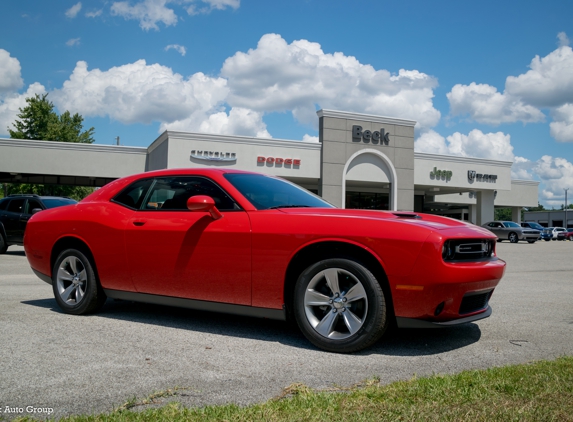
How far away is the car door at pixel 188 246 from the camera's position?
497 centimetres

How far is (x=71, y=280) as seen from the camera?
6160 mm

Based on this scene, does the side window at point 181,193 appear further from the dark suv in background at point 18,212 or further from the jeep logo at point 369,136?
the jeep logo at point 369,136

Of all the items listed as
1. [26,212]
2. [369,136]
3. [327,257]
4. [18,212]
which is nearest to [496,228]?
[369,136]

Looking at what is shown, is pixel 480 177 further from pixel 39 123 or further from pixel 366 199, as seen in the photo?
pixel 39 123

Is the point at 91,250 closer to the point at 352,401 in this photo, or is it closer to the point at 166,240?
the point at 166,240

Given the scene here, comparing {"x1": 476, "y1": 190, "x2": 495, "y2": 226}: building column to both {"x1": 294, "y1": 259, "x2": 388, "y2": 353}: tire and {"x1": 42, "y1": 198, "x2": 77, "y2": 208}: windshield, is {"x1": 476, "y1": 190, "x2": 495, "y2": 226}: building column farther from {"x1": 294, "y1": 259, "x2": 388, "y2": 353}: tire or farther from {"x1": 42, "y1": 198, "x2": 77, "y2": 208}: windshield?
{"x1": 294, "y1": 259, "x2": 388, "y2": 353}: tire

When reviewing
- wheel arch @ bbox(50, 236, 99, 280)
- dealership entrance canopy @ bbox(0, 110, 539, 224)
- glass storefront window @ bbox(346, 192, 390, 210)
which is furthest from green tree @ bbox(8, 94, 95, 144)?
wheel arch @ bbox(50, 236, 99, 280)

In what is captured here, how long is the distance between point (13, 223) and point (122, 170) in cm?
2240

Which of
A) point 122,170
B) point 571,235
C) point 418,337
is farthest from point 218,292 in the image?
point 571,235

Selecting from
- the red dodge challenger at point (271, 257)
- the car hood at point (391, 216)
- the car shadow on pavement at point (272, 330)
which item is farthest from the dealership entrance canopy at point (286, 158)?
the car hood at point (391, 216)

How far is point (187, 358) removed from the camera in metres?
4.30

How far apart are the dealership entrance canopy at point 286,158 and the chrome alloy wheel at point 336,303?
29.0 meters

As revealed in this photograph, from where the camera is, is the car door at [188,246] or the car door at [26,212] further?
the car door at [26,212]

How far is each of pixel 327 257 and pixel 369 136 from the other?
3376 centimetres
